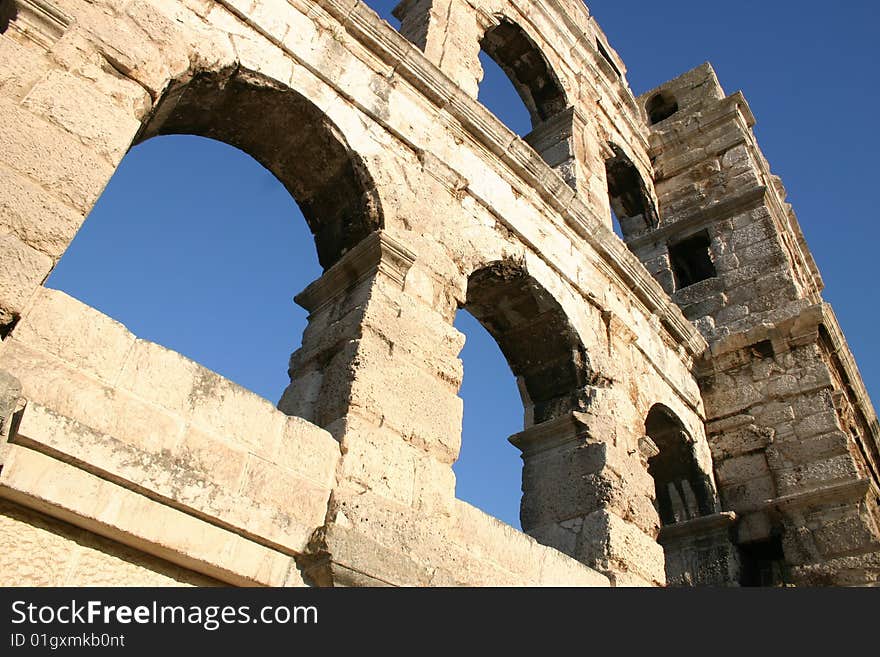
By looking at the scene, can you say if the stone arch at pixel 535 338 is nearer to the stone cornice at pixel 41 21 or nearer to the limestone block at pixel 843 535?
the limestone block at pixel 843 535

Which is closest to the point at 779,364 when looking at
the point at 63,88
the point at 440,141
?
the point at 440,141

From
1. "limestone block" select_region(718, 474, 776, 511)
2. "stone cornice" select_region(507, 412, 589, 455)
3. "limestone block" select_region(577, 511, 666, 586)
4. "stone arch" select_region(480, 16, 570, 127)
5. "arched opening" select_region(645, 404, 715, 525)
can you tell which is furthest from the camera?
"stone arch" select_region(480, 16, 570, 127)

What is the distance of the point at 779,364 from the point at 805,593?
4.65 metres

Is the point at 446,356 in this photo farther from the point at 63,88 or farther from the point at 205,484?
the point at 63,88

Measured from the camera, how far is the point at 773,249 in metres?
8.46

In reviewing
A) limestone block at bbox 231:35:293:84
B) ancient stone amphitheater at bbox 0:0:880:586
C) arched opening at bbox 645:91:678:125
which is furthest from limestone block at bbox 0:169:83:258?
arched opening at bbox 645:91:678:125

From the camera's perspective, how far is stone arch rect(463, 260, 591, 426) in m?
5.50

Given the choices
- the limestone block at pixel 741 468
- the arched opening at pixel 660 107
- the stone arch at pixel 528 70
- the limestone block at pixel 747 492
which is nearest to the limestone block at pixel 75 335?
the limestone block at pixel 747 492

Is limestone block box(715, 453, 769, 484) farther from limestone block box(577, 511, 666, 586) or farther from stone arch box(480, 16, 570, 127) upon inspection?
stone arch box(480, 16, 570, 127)

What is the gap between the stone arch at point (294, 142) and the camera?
4.14 meters

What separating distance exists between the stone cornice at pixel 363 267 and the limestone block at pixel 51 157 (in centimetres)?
150

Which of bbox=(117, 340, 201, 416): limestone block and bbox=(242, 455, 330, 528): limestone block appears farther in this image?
bbox=(242, 455, 330, 528): limestone block

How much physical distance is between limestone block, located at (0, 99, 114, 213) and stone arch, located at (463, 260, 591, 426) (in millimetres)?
2957

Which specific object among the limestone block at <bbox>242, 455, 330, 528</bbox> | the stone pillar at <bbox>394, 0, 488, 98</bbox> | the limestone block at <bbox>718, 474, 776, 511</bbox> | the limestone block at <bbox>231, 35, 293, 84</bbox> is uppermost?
the stone pillar at <bbox>394, 0, 488, 98</bbox>
